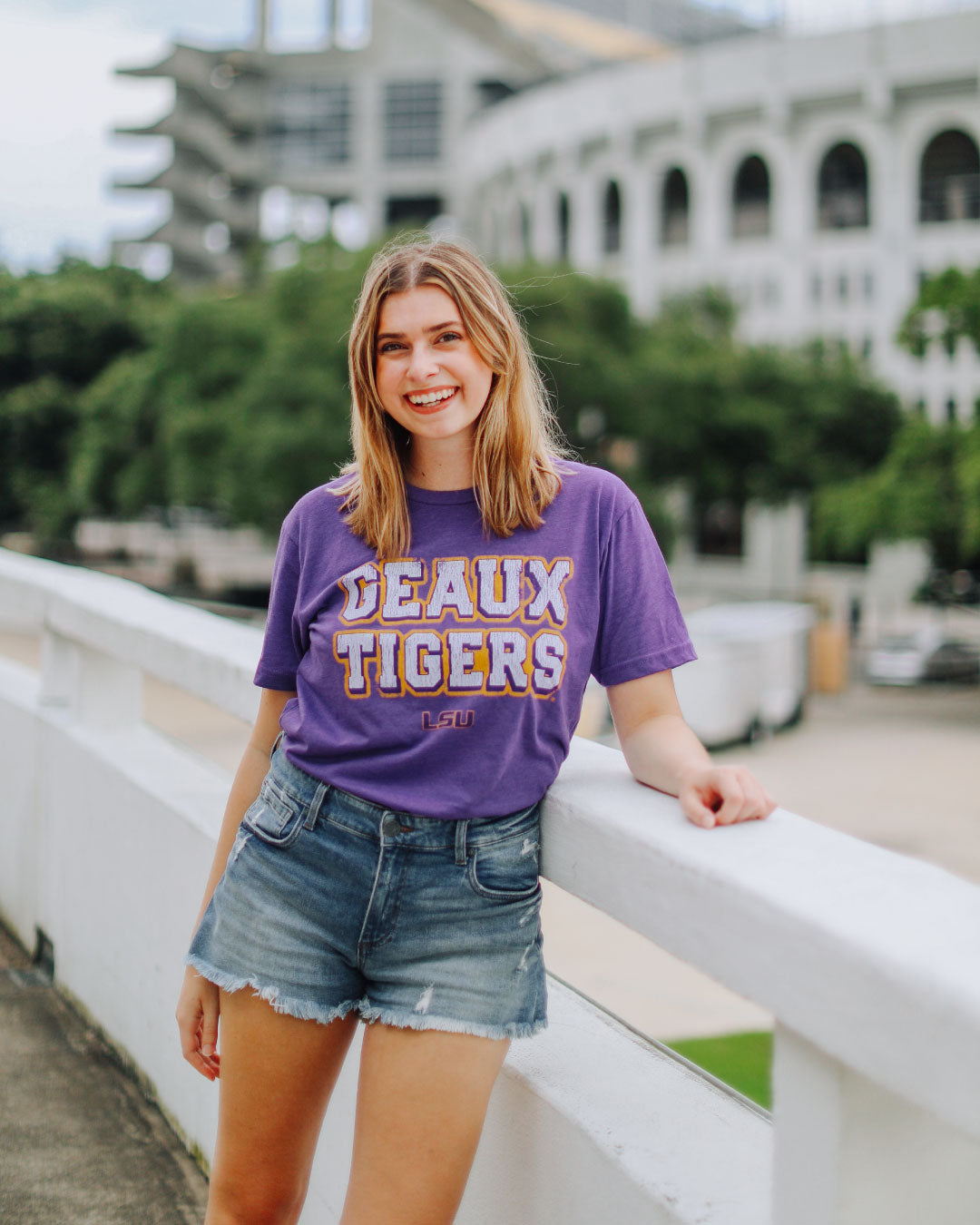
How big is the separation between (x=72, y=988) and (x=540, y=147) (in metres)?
51.5

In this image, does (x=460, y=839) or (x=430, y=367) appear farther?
(x=430, y=367)

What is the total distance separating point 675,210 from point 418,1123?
51740mm

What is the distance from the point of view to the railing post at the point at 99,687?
3611mm

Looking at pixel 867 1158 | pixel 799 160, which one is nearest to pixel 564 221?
pixel 799 160

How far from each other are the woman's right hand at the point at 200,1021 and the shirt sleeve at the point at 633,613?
29.3 inches

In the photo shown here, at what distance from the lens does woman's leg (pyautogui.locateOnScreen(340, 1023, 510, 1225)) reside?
5.65 ft

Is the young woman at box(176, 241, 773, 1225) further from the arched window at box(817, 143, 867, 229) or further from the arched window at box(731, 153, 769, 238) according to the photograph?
the arched window at box(731, 153, 769, 238)

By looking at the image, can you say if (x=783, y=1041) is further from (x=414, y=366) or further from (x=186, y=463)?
(x=186, y=463)

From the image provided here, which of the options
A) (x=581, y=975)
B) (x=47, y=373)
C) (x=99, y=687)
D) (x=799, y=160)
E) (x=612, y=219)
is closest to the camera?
(x=99, y=687)

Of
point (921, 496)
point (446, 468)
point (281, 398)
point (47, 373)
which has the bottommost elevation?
point (921, 496)

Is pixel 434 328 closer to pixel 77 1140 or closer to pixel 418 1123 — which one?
pixel 418 1123

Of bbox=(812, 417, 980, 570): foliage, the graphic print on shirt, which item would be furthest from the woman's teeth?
bbox=(812, 417, 980, 570): foliage

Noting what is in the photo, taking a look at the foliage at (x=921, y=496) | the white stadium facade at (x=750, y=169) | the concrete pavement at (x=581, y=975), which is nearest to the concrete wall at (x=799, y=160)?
the white stadium facade at (x=750, y=169)

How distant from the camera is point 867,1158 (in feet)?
4.34
